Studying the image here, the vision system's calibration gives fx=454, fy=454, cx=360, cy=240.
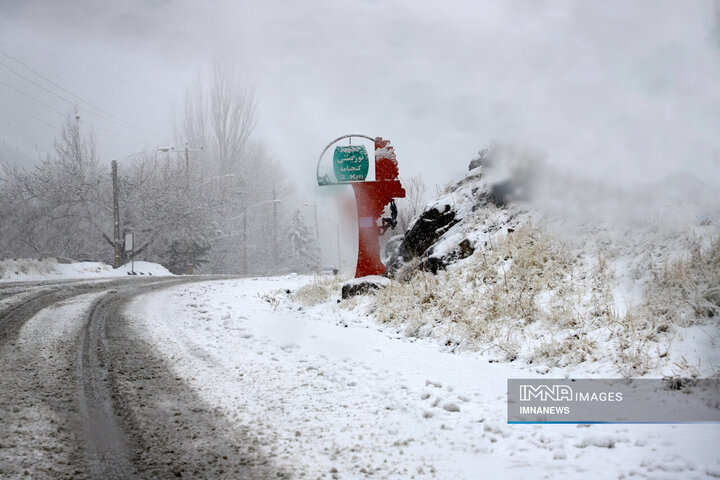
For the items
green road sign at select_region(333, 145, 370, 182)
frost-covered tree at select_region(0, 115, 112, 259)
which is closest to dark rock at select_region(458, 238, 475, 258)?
green road sign at select_region(333, 145, 370, 182)

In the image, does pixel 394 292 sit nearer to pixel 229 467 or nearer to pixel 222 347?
pixel 222 347

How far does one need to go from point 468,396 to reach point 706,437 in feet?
5.27

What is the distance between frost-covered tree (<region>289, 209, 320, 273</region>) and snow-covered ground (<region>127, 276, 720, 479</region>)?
153ft

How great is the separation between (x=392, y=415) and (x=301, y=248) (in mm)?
50685

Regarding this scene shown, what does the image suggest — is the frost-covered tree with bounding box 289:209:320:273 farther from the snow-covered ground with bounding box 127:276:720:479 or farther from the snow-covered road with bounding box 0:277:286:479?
the snow-covered road with bounding box 0:277:286:479

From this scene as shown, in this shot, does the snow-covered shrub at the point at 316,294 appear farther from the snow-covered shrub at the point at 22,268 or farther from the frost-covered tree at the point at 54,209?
the frost-covered tree at the point at 54,209

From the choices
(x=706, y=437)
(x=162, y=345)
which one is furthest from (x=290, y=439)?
(x=162, y=345)

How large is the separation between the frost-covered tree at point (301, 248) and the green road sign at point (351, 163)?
42.6 meters

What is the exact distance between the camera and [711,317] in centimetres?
429

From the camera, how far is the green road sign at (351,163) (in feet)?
34.4

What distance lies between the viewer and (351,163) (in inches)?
415

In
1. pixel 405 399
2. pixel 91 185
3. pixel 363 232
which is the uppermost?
pixel 91 185

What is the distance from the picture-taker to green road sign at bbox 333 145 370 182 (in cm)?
1049

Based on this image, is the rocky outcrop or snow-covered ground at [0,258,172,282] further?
snow-covered ground at [0,258,172,282]
